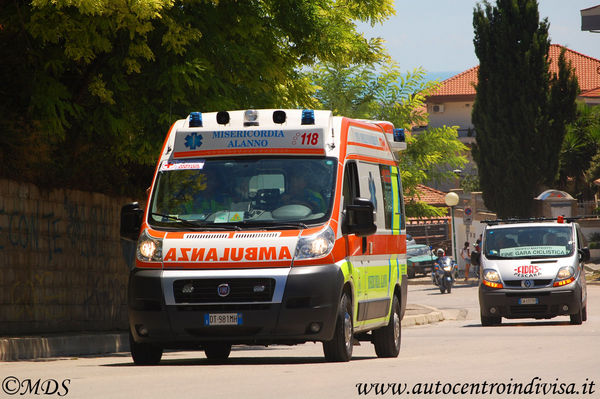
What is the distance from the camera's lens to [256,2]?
19.7 meters

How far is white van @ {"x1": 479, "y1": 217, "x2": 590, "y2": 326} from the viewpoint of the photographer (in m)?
23.5

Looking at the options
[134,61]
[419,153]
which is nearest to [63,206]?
[134,61]

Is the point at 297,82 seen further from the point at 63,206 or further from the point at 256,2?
the point at 63,206

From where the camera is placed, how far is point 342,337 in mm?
12914

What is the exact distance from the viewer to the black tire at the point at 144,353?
13180mm

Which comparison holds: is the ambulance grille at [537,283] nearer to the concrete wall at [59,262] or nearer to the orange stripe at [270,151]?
the concrete wall at [59,262]

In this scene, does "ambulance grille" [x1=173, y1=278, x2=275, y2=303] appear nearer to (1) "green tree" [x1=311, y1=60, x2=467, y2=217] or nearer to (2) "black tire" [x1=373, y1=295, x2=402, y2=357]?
(2) "black tire" [x1=373, y1=295, x2=402, y2=357]

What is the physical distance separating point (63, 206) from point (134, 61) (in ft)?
9.84

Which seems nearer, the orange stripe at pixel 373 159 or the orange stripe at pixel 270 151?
the orange stripe at pixel 270 151

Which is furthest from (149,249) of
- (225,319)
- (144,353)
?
(144,353)

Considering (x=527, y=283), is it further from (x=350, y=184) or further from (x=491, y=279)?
(x=350, y=184)

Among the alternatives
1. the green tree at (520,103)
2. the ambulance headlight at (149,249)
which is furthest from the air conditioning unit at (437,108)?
the ambulance headlight at (149,249)

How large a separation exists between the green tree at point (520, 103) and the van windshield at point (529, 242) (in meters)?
35.2

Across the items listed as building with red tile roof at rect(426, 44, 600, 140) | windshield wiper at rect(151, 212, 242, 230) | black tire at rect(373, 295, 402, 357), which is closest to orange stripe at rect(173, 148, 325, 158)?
windshield wiper at rect(151, 212, 242, 230)
